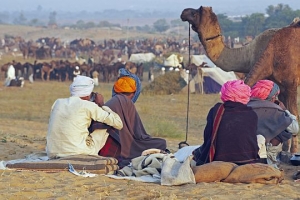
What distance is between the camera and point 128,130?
309 inches

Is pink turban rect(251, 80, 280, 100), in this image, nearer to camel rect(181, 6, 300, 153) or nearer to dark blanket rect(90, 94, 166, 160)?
dark blanket rect(90, 94, 166, 160)

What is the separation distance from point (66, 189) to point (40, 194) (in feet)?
0.94

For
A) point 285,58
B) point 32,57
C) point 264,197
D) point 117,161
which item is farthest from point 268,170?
point 32,57

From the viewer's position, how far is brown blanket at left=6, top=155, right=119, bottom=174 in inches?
286

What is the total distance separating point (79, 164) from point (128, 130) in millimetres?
783

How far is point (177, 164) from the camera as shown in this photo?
688cm

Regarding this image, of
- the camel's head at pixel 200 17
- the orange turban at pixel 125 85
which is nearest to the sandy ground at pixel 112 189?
the orange turban at pixel 125 85

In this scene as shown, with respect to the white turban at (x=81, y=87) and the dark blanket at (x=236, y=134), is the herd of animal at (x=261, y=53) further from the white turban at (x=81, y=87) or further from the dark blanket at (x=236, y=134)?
the white turban at (x=81, y=87)

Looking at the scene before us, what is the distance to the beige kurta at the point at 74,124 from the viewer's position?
7438mm

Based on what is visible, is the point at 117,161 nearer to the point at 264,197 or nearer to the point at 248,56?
the point at 264,197

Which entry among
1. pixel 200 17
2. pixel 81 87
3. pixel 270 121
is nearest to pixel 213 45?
pixel 200 17

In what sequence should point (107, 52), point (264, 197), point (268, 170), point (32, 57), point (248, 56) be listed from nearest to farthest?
1. point (264, 197)
2. point (268, 170)
3. point (248, 56)
4. point (32, 57)
5. point (107, 52)

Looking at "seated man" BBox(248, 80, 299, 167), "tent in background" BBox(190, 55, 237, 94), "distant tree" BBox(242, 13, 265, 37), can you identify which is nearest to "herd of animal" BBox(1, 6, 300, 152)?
"seated man" BBox(248, 80, 299, 167)

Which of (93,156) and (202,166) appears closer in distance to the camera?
(202,166)
